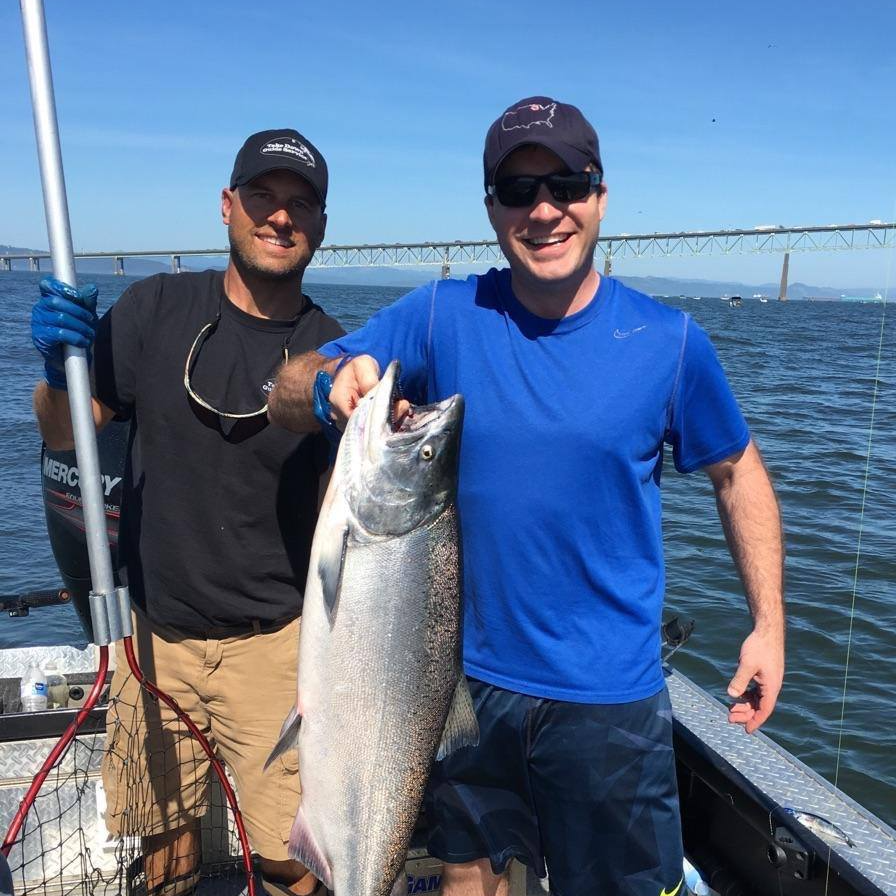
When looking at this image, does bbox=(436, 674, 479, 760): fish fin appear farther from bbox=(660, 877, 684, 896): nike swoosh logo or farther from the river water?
the river water

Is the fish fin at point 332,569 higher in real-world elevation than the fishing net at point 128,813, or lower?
→ higher

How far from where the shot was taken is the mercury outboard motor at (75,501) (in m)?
4.84

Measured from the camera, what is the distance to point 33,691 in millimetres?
4359

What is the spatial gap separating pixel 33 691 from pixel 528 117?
144 inches

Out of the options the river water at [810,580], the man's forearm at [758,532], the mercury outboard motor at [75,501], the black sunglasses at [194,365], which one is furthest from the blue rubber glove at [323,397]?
the river water at [810,580]

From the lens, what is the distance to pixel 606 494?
2.79 metres

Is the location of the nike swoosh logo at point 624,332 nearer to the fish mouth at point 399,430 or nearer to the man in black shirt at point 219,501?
the fish mouth at point 399,430

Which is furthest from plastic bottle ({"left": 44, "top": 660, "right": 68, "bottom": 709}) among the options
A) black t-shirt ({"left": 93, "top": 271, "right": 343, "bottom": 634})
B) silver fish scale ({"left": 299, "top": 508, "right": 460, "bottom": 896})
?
silver fish scale ({"left": 299, "top": 508, "right": 460, "bottom": 896})

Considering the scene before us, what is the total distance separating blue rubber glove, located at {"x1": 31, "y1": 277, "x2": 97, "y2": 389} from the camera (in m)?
2.77

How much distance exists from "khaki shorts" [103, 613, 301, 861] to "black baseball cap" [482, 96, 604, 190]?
1.98 m

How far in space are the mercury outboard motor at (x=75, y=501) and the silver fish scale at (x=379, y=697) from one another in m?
2.56

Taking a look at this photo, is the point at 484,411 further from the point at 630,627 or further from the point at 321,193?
Result: the point at 321,193

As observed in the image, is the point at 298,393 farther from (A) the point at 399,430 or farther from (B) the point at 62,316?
(B) the point at 62,316

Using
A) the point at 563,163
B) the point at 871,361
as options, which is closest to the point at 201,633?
the point at 563,163
